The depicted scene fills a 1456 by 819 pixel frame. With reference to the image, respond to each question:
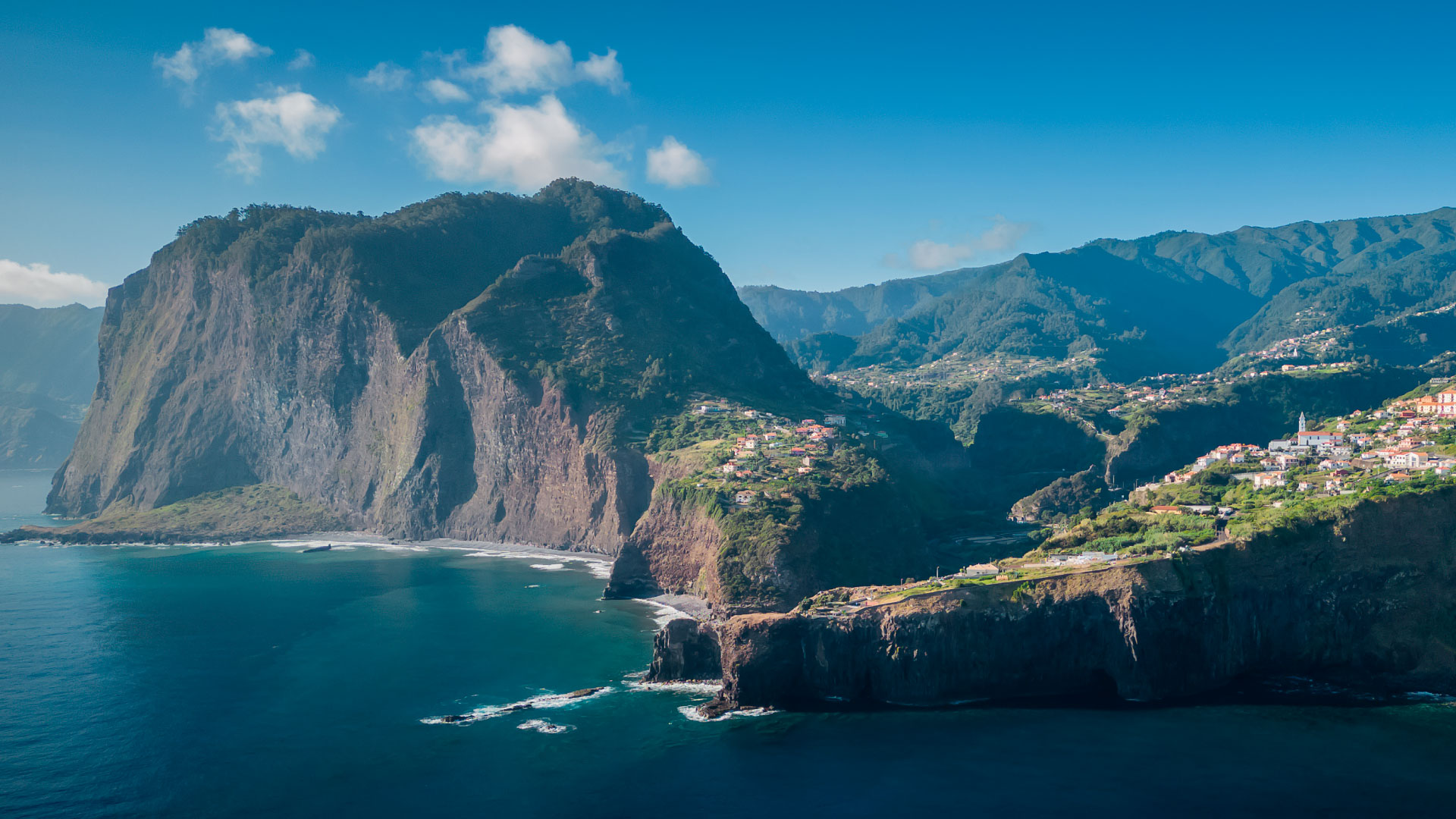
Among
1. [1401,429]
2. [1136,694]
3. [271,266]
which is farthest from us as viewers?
[271,266]

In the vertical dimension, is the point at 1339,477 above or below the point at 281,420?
below

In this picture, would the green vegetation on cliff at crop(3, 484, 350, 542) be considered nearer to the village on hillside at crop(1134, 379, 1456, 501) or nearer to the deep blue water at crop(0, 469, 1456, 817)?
the deep blue water at crop(0, 469, 1456, 817)

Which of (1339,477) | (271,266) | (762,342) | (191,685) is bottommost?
(191,685)

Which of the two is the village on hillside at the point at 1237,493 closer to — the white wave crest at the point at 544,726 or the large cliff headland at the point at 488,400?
the white wave crest at the point at 544,726

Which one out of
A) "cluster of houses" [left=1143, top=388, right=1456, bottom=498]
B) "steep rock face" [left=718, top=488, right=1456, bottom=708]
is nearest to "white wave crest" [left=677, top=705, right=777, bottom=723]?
"steep rock face" [left=718, top=488, right=1456, bottom=708]

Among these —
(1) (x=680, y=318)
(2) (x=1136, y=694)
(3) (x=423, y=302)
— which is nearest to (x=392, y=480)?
(3) (x=423, y=302)

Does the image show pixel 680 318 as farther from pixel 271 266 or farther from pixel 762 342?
pixel 271 266
